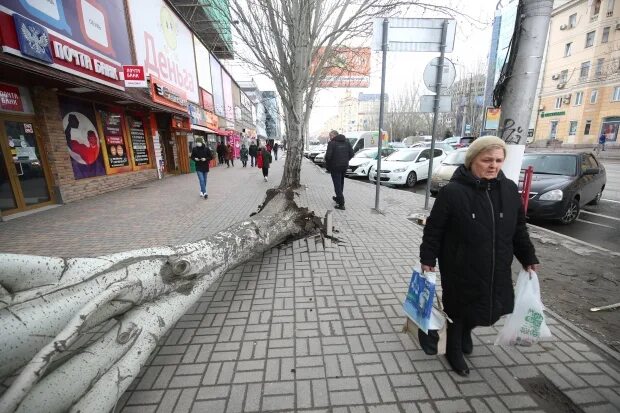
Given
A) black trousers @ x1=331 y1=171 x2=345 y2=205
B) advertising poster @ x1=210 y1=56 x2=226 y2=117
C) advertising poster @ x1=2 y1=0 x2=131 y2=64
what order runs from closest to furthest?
1. advertising poster @ x1=2 y1=0 x2=131 y2=64
2. black trousers @ x1=331 y1=171 x2=345 y2=205
3. advertising poster @ x1=210 y1=56 x2=226 y2=117

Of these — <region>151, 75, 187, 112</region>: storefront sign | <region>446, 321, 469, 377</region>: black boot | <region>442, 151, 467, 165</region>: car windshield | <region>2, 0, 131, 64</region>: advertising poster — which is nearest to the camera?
<region>446, 321, 469, 377</region>: black boot

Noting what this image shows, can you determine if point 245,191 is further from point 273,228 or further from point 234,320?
point 234,320

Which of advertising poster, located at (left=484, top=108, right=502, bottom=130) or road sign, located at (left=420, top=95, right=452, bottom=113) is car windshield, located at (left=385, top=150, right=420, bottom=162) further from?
advertising poster, located at (left=484, top=108, right=502, bottom=130)

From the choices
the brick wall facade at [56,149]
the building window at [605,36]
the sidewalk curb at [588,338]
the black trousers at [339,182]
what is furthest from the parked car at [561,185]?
the building window at [605,36]

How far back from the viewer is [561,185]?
5.89 meters

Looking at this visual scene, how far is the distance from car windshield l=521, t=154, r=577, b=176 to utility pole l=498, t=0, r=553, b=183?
4045 mm

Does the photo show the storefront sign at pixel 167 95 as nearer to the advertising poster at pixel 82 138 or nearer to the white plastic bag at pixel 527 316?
the advertising poster at pixel 82 138

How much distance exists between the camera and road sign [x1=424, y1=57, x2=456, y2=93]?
5848mm

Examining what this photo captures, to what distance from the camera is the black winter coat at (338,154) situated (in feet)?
23.1

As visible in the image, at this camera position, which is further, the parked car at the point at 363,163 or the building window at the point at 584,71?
the building window at the point at 584,71

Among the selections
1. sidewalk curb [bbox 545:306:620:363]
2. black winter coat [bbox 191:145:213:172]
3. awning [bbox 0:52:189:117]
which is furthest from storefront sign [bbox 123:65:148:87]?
sidewalk curb [bbox 545:306:620:363]

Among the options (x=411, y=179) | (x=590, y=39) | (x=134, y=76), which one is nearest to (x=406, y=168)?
(x=411, y=179)

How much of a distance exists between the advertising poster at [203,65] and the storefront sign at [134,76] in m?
8.61

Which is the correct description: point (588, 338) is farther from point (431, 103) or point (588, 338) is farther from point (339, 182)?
point (339, 182)
